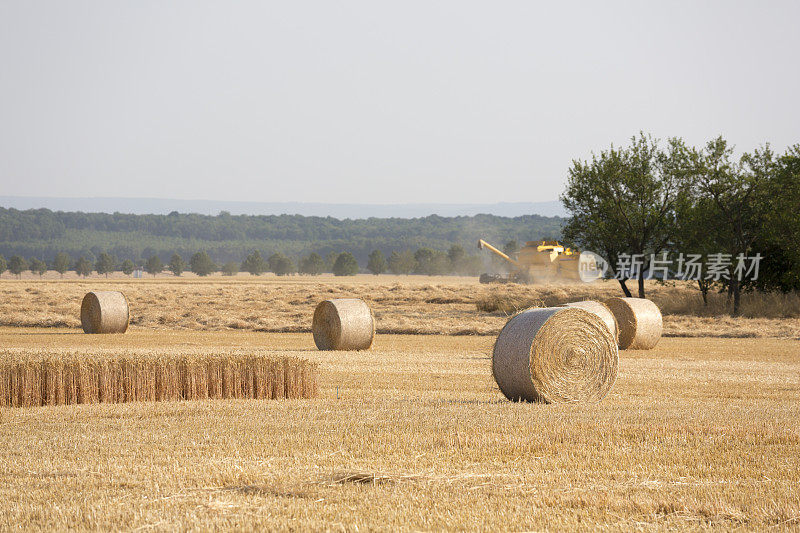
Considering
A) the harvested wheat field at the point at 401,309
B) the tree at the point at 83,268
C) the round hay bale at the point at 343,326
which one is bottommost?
the tree at the point at 83,268

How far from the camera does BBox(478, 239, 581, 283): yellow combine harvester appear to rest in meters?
56.8

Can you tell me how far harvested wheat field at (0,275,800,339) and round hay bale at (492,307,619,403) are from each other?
1003 cm

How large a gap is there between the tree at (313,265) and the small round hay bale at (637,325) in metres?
121

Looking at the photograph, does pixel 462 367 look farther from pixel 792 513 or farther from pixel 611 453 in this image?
pixel 792 513

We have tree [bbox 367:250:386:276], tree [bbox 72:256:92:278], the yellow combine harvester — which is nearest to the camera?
the yellow combine harvester

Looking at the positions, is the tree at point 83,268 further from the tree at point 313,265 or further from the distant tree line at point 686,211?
the distant tree line at point 686,211

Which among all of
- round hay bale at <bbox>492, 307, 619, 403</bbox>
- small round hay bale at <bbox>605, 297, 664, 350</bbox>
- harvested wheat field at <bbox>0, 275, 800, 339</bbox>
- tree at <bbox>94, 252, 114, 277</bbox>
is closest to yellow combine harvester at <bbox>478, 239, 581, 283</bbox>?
harvested wheat field at <bbox>0, 275, 800, 339</bbox>

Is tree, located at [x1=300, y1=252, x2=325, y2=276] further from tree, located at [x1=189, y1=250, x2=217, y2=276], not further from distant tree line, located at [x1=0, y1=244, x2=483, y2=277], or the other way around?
tree, located at [x1=189, y1=250, x2=217, y2=276]

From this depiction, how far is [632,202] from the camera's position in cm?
4019

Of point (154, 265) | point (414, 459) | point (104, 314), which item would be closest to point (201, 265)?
point (154, 265)

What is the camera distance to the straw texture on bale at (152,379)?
40.3 feet

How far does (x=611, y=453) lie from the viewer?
8.48 metres

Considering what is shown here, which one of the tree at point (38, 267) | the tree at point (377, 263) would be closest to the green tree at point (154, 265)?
the tree at point (38, 267)

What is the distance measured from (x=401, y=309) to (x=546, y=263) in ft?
62.3
